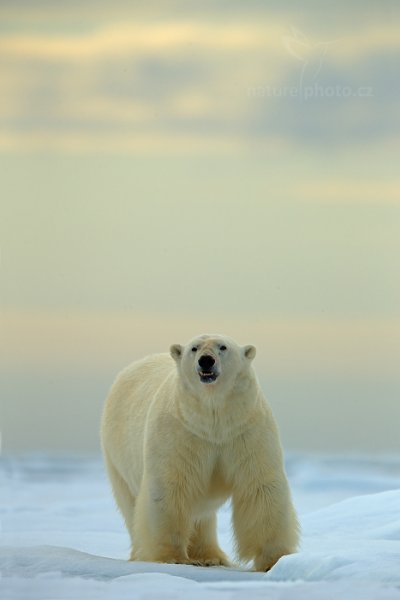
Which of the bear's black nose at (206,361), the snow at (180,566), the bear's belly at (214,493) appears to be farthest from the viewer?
the bear's belly at (214,493)

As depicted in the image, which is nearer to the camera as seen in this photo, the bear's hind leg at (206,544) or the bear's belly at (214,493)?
the bear's belly at (214,493)

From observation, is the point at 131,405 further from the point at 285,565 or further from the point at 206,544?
the point at 285,565

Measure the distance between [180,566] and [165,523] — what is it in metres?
0.24

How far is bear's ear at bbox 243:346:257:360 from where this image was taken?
14.5 ft

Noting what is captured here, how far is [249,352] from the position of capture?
443 centimetres

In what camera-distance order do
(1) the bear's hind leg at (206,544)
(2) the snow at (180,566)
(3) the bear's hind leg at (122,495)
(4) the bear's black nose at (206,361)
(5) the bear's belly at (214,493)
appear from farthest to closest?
(3) the bear's hind leg at (122,495) → (1) the bear's hind leg at (206,544) → (5) the bear's belly at (214,493) → (4) the bear's black nose at (206,361) → (2) the snow at (180,566)

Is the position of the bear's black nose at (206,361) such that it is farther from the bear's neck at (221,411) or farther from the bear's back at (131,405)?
the bear's back at (131,405)

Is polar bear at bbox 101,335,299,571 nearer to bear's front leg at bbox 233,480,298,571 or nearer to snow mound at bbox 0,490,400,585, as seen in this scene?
bear's front leg at bbox 233,480,298,571

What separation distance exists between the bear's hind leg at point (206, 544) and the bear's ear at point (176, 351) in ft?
2.80

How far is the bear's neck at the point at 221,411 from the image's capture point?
4.41 m

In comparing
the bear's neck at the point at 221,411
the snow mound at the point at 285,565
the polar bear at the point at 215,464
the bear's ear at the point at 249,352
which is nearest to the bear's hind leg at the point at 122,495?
the polar bear at the point at 215,464

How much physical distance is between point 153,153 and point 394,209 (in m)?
1.00

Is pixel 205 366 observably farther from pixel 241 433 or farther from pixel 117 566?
pixel 117 566

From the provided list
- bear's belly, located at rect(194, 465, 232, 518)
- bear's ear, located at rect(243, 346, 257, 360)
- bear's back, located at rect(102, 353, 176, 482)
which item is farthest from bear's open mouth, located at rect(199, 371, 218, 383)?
bear's back, located at rect(102, 353, 176, 482)
